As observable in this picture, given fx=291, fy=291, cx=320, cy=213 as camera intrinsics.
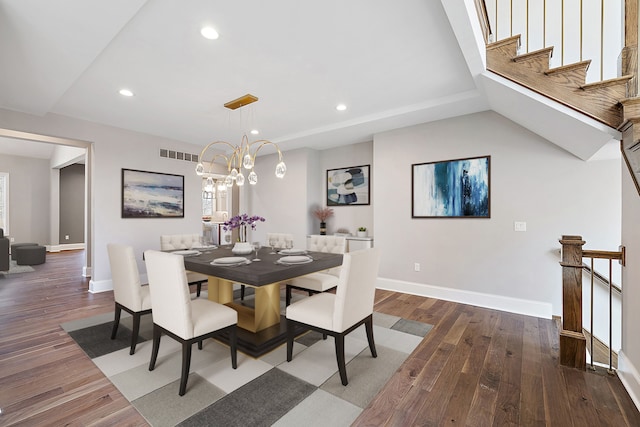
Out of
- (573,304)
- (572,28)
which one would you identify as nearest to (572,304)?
(573,304)

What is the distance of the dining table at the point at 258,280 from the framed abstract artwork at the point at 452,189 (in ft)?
6.63

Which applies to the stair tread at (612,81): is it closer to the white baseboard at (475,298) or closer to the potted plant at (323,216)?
the white baseboard at (475,298)

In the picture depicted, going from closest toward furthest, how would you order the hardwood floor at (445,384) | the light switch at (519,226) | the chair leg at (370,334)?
the hardwood floor at (445,384) → the chair leg at (370,334) → the light switch at (519,226)

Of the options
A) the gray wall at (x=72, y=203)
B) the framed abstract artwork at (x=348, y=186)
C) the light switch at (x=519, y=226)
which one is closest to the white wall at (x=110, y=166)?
the framed abstract artwork at (x=348, y=186)

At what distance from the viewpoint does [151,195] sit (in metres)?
5.19

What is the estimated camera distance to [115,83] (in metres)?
3.21

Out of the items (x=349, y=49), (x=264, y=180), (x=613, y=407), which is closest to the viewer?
(x=613, y=407)

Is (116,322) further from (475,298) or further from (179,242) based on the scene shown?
(475,298)

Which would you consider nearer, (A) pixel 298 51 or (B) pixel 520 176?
(A) pixel 298 51

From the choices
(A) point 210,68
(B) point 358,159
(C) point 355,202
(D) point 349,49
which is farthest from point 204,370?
(B) point 358,159

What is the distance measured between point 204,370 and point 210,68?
2719 mm

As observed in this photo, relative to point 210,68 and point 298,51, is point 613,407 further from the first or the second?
point 210,68

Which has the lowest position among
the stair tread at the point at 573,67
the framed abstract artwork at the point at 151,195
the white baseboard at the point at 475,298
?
the white baseboard at the point at 475,298

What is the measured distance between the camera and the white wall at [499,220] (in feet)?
10.7
